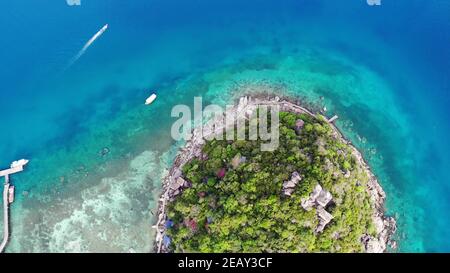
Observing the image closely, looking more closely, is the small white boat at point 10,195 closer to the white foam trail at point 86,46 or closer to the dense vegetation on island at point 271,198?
the white foam trail at point 86,46

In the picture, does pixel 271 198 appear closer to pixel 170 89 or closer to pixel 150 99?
pixel 170 89

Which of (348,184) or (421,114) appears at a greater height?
(421,114)

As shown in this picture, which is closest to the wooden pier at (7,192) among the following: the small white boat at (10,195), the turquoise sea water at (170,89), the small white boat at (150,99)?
the small white boat at (10,195)

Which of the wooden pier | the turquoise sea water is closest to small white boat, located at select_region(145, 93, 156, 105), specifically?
the turquoise sea water
